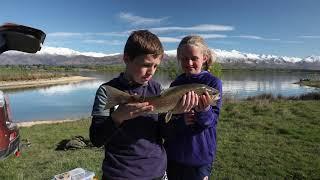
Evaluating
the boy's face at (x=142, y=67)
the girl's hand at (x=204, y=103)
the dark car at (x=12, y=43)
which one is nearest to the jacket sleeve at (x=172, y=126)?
the girl's hand at (x=204, y=103)

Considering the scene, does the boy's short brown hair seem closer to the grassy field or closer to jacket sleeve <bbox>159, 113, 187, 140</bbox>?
jacket sleeve <bbox>159, 113, 187, 140</bbox>

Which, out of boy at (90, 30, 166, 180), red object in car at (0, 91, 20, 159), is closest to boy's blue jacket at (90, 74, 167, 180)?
boy at (90, 30, 166, 180)

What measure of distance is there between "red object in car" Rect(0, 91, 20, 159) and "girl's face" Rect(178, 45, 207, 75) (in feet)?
10.4

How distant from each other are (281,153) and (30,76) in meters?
78.7

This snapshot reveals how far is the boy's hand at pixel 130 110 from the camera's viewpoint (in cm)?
280

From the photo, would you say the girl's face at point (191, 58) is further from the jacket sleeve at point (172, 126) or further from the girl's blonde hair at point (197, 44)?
the jacket sleeve at point (172, 126)

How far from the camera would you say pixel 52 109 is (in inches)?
1393

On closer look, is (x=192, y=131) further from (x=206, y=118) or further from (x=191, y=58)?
(x=191, y=58)

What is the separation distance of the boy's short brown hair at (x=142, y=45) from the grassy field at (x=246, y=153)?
5.03 metres

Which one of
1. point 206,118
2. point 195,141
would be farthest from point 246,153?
point 206,118

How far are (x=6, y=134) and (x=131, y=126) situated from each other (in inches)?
141

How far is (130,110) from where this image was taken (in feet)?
9.20

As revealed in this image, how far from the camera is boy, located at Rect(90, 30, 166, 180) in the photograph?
3.01m

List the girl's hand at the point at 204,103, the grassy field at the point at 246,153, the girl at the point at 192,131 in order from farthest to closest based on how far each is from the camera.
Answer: the grassy field at the point at 246,153 → the girl at the point at 192,131 → the girl's hand at the point at 204,103
